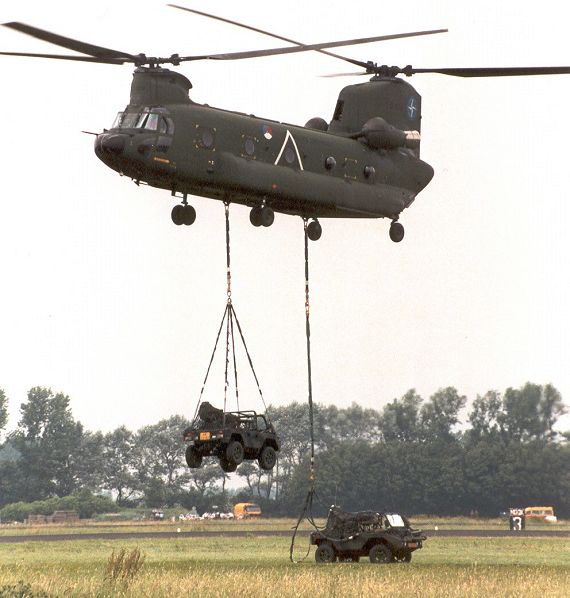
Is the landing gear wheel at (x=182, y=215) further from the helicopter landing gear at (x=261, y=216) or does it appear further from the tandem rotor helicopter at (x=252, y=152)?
the helicopter landing gear at (x=261, y=216)

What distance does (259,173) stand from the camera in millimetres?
44250

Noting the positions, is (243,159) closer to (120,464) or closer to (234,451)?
(234,451)

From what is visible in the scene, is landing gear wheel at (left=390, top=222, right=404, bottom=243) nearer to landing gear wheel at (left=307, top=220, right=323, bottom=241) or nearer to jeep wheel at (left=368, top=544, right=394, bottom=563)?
landing gear wheel at (left=307, top=220, right=323, bottom=241)

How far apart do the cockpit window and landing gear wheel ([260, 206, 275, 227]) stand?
4219mm

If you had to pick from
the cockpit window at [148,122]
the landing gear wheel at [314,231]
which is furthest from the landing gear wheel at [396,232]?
the cockpit window at [148,122]

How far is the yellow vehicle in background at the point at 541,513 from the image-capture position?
123375 mm

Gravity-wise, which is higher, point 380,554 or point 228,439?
point 228,439

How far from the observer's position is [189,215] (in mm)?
44125

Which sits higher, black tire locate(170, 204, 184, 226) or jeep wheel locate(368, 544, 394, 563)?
black tire locate(170, 204, 184, 226)

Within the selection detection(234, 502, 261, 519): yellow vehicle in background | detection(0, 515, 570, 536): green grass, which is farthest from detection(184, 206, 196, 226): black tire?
detection(234, 502, 261, 519): yellow vehicle in background

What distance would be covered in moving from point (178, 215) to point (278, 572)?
20359mm

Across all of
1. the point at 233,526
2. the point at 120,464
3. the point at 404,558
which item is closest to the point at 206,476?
the point at 120,464

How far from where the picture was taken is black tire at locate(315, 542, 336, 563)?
61875 millimetres

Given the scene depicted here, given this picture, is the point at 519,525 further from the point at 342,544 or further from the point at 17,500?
the point at 17,500
